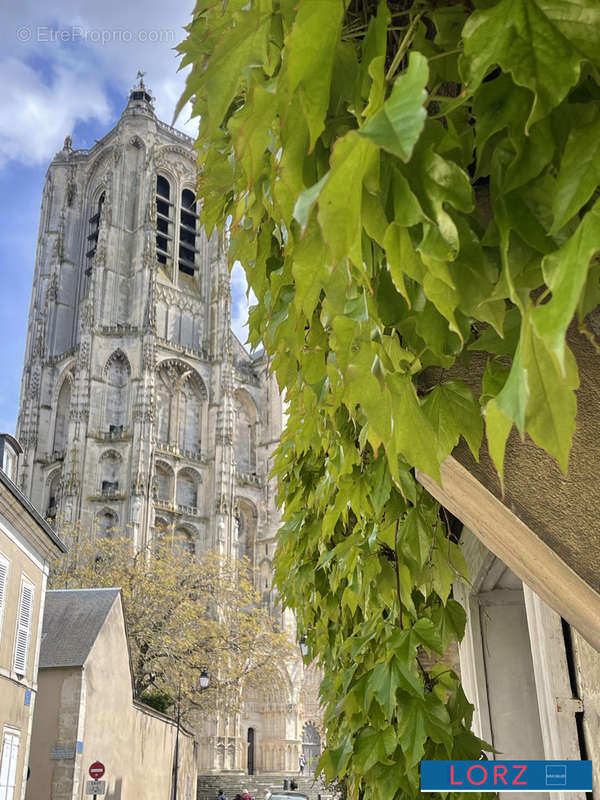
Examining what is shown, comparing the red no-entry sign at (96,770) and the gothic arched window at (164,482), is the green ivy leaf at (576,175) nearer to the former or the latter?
the red no-entry sign at (96,770)

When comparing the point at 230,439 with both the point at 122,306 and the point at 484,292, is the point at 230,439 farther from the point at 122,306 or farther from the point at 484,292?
the point at 484,292

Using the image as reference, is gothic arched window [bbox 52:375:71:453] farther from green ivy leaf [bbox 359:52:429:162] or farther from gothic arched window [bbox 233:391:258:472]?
green ivy leaf [bbox 359:52:429:162]

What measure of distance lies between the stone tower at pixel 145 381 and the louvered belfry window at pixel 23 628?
1021 inches

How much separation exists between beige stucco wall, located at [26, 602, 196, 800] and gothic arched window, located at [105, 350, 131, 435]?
1082 inches

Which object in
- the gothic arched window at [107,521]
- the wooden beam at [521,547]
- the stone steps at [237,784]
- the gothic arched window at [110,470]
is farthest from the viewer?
the gothic arched window at [110,470]

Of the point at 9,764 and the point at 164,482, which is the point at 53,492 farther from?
the point at 9,764

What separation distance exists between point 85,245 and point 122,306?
28.8ft

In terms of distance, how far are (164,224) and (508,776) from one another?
57713mm

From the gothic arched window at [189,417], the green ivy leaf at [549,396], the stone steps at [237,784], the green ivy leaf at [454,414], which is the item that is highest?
the gothic arched window at [189,417]

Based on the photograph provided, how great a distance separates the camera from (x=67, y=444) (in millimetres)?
46344

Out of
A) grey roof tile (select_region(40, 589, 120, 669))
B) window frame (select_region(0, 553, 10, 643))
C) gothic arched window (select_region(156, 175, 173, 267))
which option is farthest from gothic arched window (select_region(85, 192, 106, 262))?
window frame (select_region(0, 553, 10, 643))

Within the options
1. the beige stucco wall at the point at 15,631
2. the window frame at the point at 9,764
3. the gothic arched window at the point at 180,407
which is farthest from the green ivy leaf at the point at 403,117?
the gothic arched window at the point at 180,407

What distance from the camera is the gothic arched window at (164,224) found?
55906mm

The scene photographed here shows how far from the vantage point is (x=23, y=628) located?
15812 millimetres
